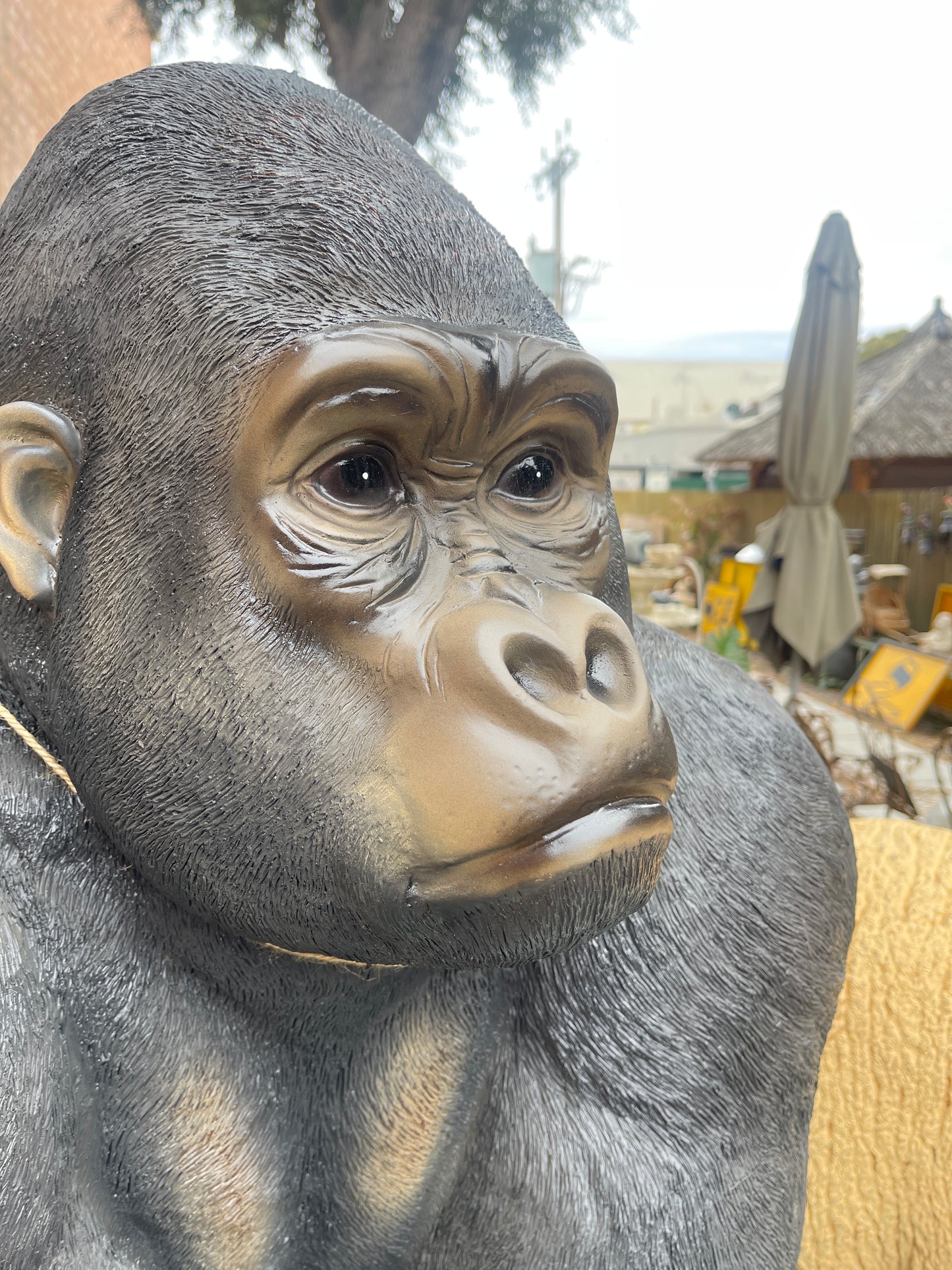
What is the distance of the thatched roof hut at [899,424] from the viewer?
30.9 feet

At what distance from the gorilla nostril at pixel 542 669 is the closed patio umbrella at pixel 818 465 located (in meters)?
4.37

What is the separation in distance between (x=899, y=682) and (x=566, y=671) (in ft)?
20.1

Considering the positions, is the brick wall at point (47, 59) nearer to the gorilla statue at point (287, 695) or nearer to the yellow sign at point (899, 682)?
the gorilla statue at point (287, 695)

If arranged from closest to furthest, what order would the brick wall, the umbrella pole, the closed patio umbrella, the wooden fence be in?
the brick wall < the closed patio umbrella < the umbrella pole < the wooden fence

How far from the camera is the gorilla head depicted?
708 mm

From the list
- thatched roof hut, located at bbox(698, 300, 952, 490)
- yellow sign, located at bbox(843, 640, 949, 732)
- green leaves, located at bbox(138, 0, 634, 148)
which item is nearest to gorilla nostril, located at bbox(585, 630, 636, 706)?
green leaves, located at bbox(138, 0, 634, 148)

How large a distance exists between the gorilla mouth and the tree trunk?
341 centimetres

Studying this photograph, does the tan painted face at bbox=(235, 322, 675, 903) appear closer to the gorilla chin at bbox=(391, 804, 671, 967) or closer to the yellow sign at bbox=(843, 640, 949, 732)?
the gorilla chin at bbox=(391, 804, 671, 967)

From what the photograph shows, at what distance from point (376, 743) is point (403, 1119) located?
534 mm

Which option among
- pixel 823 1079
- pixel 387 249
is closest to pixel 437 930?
pixel 387 249

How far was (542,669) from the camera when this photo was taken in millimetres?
727

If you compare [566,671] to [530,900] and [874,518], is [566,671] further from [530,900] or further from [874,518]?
[874,518]

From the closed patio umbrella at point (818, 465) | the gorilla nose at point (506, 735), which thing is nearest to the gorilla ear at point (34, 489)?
the gorilla nose at point (506, 735)

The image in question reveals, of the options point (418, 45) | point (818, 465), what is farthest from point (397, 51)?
point (818, 465)
